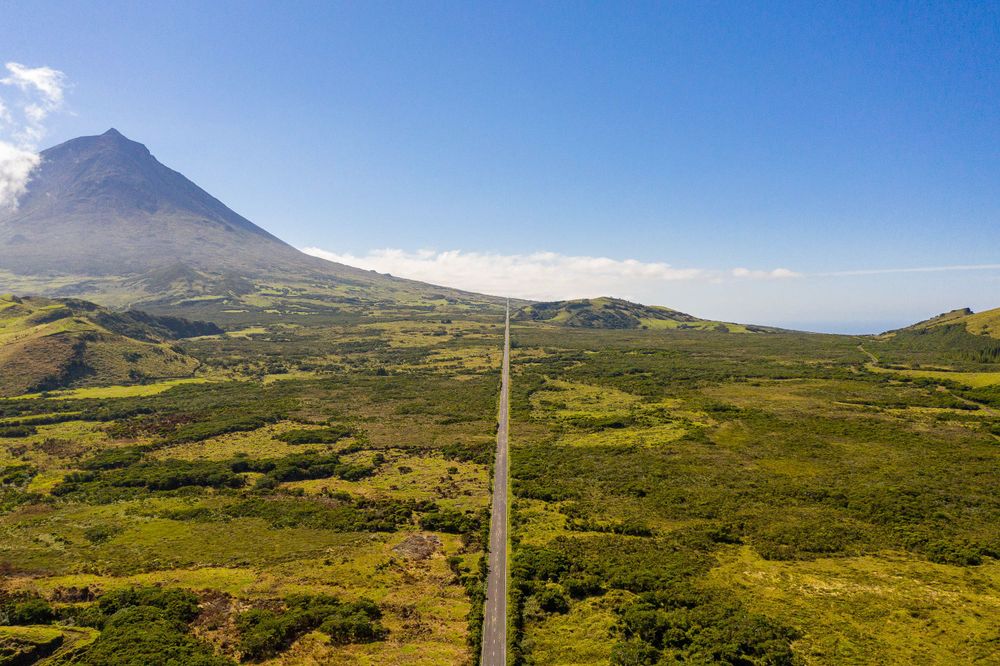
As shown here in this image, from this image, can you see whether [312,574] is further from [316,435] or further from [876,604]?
[876,604]

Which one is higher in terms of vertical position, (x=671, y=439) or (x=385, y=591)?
(x=671, y=439)

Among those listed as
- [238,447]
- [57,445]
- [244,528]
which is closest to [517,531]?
[244,528]

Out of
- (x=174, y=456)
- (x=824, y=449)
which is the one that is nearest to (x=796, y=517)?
(x=824, y=449)

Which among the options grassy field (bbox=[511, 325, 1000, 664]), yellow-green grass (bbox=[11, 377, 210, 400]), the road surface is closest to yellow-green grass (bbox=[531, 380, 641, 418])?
grassy field (bbox=[511, 325, 1000, 664])

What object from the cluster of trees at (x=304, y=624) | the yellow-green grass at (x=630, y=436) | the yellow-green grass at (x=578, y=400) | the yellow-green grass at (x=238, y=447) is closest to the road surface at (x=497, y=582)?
the cluster of trees at (x=304, y=624)

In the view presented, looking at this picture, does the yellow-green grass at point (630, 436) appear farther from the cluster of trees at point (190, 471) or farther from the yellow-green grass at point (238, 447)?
the yellow-green grass at point (238, 447)

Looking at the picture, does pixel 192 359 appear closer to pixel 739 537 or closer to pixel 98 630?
pixel 98 630
